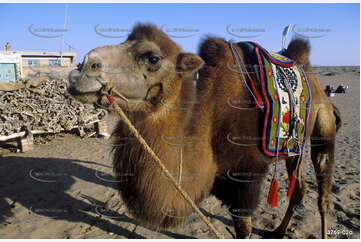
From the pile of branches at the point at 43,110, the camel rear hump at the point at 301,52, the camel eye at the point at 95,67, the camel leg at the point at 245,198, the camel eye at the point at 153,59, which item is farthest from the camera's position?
the pile of branches at the point at 43,110

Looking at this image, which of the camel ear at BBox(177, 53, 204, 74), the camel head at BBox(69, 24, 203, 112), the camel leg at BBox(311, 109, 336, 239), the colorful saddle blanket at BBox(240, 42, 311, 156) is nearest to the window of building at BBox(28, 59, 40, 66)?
the camel head at BBox(69, 24, 203, 112)

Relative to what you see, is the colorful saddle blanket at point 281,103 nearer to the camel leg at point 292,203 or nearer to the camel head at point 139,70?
the camel leg at point 292,203

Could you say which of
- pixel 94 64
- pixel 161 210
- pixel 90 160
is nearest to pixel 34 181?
pixel 90 160

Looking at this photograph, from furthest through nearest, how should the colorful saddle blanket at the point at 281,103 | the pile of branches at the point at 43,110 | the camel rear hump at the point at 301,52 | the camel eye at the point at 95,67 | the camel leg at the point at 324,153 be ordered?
the pile of branches at the point at 43,110 → the camel rear hump at the point at 301,52 → the camel leg at the point at 324,153 → the colorful saddle blanket at the point at 281,103 → the camel eye at the point at 95,67

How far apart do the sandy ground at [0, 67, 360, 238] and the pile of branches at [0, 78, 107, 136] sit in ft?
4.91

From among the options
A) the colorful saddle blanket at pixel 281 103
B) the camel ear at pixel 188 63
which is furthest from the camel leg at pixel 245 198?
the camel ear at pixel 188 63

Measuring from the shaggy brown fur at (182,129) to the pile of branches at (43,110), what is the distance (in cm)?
632

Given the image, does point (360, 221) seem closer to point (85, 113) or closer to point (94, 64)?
point (94, 64)

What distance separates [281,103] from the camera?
2812 mm

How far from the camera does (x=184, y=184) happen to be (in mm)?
2434

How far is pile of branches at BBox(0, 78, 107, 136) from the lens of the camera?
315 inches

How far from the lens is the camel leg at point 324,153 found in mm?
3525

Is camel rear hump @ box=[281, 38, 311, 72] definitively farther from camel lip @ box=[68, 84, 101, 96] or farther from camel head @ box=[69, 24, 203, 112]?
camel lip @ box=[68, 84, 101, 96]

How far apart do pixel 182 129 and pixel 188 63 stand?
660mm
